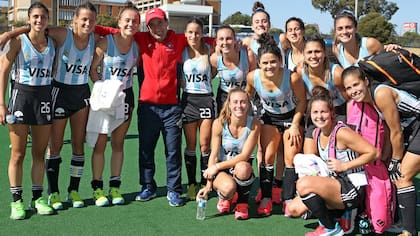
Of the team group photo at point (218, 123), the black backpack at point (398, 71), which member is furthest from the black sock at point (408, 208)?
the black backpack at point (398, 71)

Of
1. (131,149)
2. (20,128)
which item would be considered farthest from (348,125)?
(131,149)

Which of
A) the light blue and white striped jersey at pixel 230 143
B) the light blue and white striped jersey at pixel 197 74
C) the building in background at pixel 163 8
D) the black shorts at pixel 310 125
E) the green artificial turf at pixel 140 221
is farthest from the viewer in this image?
the building in background at pixel 163 8

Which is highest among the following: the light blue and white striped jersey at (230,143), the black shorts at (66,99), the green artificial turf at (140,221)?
the black shorts at (66,99)

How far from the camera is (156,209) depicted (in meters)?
4.91

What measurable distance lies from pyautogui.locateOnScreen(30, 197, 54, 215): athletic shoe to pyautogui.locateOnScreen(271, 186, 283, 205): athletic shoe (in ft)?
7.05

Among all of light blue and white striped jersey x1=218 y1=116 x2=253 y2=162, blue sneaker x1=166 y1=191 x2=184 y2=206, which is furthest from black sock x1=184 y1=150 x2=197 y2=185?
light blue and white striped jersey x1=218 y1=116 x2=253 y2=162

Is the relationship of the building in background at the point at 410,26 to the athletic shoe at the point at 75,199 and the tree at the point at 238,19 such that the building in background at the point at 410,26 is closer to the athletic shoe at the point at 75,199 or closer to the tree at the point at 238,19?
the tree at the point at 238,19

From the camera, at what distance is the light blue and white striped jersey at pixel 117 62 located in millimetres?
4918

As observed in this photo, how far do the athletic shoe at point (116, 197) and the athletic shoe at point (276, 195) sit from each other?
1505mm

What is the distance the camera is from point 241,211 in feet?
15.5

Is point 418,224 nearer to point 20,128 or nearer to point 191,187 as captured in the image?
point 191,187

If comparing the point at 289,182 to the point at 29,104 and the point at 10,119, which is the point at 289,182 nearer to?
the point at 29,104

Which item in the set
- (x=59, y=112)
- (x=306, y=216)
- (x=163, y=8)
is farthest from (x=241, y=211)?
(x=163, y=8)

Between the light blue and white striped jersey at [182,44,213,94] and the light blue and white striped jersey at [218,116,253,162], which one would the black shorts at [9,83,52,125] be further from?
the light blue and white striped jersey at [218,116,253,162]
